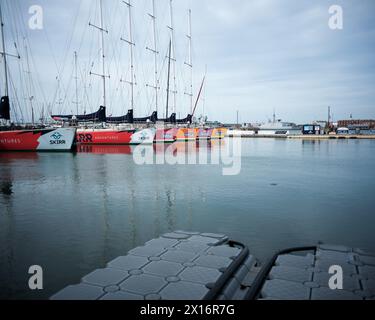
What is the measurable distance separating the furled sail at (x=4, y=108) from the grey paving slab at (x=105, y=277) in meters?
29.9

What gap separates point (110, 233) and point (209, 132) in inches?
2541

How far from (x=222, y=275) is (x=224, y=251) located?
4.64 ft

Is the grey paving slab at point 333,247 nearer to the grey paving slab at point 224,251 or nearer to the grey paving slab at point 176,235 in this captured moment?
the grey paving slab at point 224,251

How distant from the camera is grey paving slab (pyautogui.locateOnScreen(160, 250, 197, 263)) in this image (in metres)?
6.33

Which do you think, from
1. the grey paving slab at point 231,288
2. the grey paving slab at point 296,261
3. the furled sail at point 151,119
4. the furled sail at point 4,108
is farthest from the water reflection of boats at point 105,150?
the grey paving slab at point 231,288

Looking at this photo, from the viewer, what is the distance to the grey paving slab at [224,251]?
661 centimetres

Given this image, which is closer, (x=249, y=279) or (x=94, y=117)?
(x=249, y=279)

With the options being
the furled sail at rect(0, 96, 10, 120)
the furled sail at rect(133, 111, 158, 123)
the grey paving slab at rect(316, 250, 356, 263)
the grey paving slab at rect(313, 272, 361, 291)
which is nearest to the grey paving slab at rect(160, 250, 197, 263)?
the grey paving slab at rect(313, 272, 361, 291)

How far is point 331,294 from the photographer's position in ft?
15.9

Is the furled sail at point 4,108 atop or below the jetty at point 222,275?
atop

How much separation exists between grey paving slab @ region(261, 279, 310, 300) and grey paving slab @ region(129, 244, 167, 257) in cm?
251

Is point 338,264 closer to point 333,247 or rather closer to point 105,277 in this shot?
point 333,247

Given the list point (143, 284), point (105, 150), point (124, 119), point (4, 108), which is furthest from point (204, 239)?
point (124, 119)
